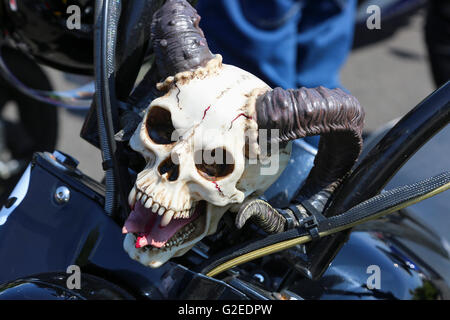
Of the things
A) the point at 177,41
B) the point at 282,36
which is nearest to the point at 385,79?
the point at 282,36

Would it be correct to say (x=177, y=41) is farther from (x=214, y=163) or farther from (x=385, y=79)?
(x=385, y=79)

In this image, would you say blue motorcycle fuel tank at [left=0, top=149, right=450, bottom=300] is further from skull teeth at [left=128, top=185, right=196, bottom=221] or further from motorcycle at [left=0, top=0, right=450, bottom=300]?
skull teeth at [left=128, top=185, right=196, bottom=221]

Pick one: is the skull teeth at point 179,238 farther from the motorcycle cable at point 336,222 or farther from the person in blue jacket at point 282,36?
the person in blue jacket at point 282,36

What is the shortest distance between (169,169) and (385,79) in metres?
3.48

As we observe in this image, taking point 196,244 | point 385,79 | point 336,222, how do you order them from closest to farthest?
point 336,222, point 196,244, point 385,79

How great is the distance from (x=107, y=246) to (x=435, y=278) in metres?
0.78

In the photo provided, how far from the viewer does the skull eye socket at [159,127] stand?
0.99 meters

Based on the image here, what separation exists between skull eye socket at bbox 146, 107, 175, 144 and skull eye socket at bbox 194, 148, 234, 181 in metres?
0.08

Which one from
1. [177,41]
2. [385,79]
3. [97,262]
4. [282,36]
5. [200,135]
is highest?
[177,41]

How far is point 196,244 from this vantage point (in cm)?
114

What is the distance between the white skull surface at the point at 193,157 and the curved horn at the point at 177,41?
0.07 feet

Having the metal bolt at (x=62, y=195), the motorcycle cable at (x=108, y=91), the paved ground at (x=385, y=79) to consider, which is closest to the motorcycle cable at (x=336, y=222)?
the motorcycle cable at (x=108, y=91)
